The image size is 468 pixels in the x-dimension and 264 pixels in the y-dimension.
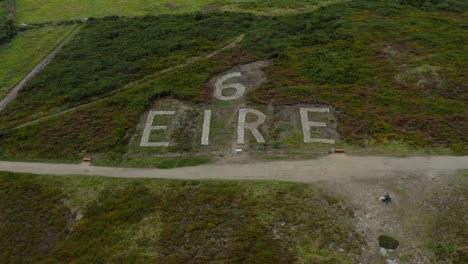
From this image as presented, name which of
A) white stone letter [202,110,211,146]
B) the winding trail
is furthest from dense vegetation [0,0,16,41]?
white stone letter [202,110,211,146]

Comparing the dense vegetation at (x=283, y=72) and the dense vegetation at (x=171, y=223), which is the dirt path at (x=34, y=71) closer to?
the dense vegetation at (x=283, y=72)

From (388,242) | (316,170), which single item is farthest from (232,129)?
(388,242)

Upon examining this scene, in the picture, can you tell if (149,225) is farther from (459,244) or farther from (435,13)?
(435,13)

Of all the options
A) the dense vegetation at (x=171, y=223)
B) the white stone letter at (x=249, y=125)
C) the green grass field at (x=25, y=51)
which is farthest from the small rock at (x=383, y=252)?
the green grass field at (x=25, y=51)

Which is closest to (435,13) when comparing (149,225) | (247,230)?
(247,230)

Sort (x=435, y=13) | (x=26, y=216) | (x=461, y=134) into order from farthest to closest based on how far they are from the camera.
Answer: (x=435, y=13) → (x=461, y=134) → (x=26, y=216)

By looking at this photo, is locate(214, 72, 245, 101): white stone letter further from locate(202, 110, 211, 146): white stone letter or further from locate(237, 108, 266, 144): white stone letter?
locate(202, 110, 211, 146): white stone letter
